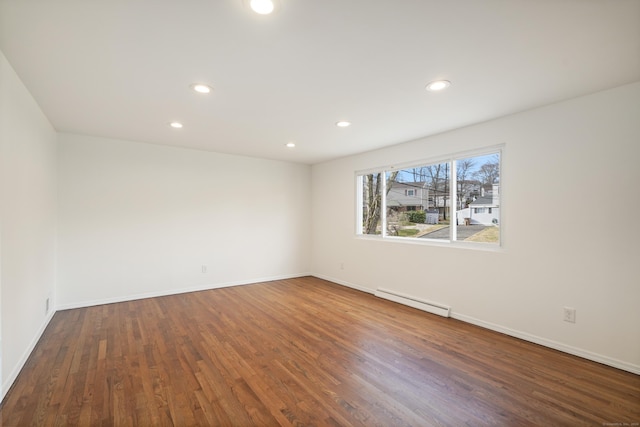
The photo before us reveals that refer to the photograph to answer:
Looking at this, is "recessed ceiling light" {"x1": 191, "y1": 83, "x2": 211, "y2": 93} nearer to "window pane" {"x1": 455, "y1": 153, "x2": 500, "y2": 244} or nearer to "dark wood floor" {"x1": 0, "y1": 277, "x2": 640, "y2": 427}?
"dark wood floor" {"x1": 0, "y1": 277, "x2": 640, "y2": 427}

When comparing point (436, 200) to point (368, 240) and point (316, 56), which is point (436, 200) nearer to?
point (368, 240)

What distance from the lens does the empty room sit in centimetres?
176

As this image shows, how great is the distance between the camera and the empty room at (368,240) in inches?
69.5

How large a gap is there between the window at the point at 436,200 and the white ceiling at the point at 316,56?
67cm

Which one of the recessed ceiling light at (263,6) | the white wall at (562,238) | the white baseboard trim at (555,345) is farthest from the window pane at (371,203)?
the recessed ceiling light at (263,6)

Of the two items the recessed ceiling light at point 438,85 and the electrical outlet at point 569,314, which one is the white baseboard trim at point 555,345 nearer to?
the electrical outlet at point 569,314

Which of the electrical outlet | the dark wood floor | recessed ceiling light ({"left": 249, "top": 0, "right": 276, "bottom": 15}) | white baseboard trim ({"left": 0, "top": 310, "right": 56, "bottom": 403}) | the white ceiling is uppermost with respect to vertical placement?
the white ceiling

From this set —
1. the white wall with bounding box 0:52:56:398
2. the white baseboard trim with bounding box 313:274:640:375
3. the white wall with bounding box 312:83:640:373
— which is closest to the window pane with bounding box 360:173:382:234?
the white wall with bounding box 312:83:640:373

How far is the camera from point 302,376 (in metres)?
2.28

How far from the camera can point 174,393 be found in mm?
2064

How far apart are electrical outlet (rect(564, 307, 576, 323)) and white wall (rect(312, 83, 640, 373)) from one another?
37 millimetres

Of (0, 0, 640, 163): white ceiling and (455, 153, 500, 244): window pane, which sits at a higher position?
(0, 0, 640, 163): white ceiling

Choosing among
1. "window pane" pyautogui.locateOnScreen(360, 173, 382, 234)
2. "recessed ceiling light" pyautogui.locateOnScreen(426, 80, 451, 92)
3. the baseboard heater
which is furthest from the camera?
"window pane" pyautogui.locateOnScreen(360, 173, 382, 234)

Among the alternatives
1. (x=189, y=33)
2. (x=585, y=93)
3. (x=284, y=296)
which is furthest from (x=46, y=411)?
(x=585, y=93)
